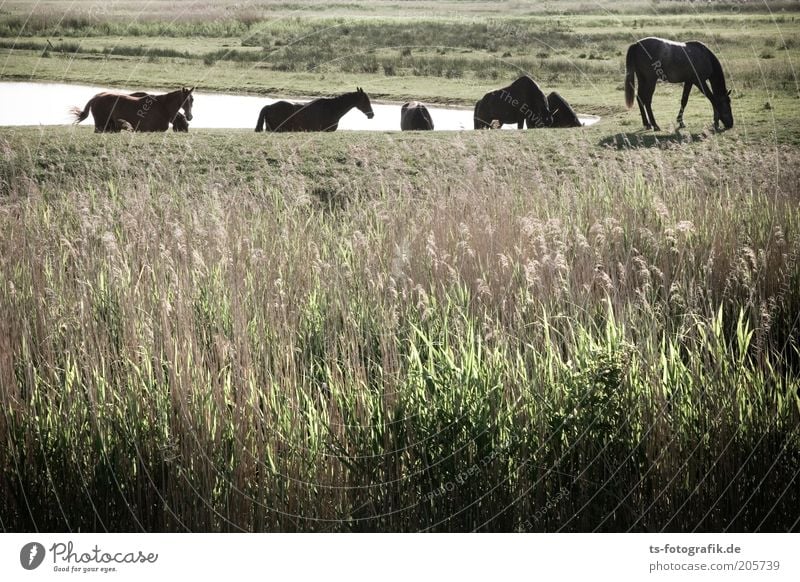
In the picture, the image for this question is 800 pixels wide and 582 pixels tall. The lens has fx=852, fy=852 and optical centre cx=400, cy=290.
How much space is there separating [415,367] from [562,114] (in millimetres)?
2848

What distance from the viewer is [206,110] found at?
19.1 feet

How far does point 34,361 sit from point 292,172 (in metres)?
2.37

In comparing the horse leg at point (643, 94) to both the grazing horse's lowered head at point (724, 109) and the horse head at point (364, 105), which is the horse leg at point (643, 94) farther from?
the horse head at point (364, 105)

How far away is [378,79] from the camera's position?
6762 millimetres

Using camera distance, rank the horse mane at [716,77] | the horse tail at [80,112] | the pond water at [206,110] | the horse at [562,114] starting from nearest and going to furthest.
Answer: the pond water at [206,110]
the horse mane at [716,77]
the horse tail at [80,112]
the horse at [562,114]

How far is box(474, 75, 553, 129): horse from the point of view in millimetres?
5855

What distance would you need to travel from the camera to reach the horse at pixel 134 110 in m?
5.69

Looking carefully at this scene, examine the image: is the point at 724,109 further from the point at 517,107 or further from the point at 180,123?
the point at 180,123

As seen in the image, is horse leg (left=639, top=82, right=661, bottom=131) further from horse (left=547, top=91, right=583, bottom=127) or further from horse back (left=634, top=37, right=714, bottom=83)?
horse (left=547, top=91, right=583, bottom=127)

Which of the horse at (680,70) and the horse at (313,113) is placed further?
the horse at (313,113)

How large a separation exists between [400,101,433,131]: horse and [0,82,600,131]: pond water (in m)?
0.05

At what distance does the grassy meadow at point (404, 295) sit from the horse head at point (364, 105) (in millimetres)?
312
